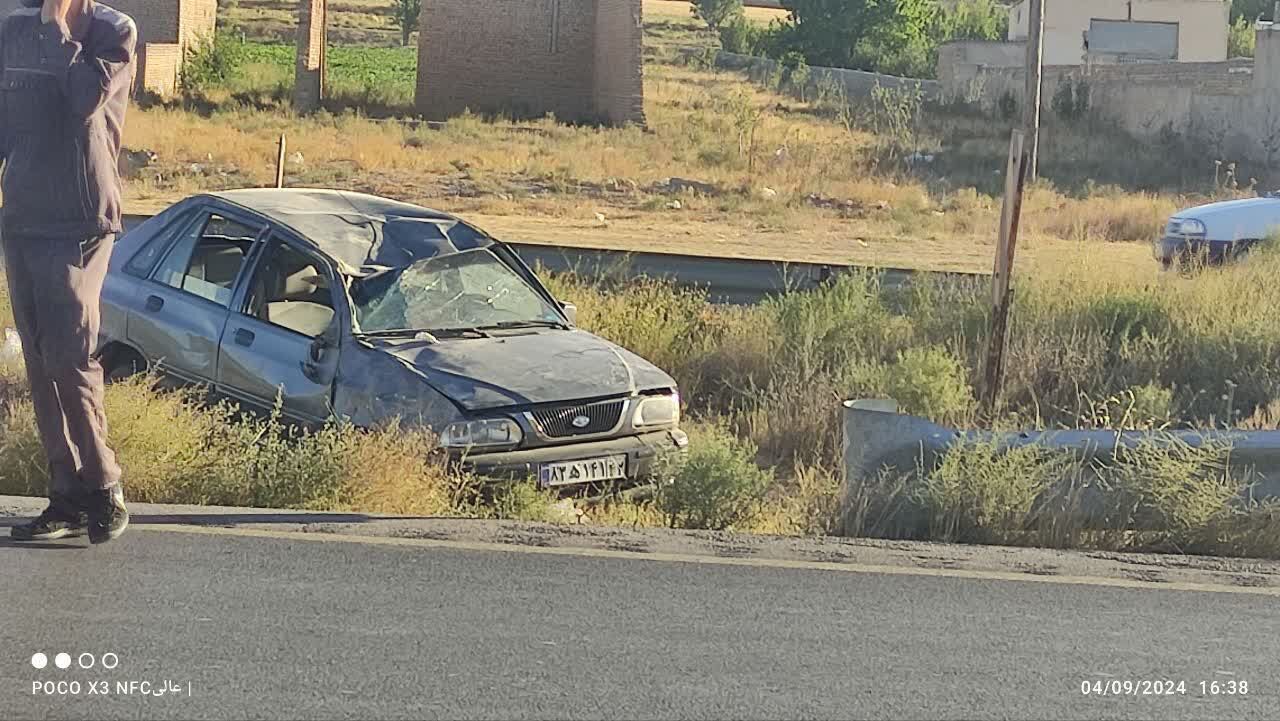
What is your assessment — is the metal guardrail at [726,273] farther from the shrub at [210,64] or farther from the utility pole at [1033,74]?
the shrub at [210,64]

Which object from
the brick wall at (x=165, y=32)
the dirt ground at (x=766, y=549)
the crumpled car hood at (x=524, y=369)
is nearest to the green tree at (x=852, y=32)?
the brick wall at (x=165, y=32)

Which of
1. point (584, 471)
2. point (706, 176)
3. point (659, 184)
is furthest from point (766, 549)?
point (706, 176)

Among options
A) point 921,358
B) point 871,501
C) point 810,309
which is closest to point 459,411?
point 871,501

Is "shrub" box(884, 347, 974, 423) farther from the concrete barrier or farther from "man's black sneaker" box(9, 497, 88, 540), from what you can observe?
"man's black sneaker" box(9, 497, 88, 540)

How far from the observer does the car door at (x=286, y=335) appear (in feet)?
27.5

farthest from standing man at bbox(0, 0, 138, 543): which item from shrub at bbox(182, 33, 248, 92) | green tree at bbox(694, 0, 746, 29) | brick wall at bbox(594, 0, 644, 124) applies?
green tree at bbox(694, 0, 746, 29)

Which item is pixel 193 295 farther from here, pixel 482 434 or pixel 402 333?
pixel 482 434

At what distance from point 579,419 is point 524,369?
42 cm

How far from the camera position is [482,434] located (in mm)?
7789

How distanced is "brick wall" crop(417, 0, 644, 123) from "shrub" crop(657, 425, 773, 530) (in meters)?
34.3

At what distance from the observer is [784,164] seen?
3491cm

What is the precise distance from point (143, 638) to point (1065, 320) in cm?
955

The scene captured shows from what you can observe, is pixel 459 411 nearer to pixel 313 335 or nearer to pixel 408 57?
pixel 313 335

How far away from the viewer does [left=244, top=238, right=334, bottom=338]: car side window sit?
8.83 metres
